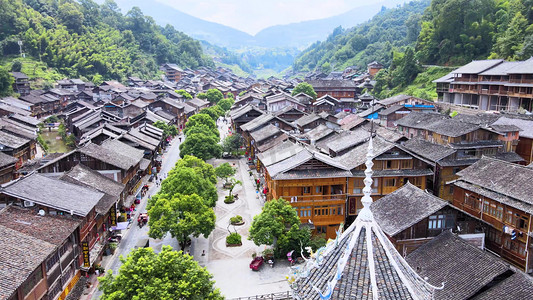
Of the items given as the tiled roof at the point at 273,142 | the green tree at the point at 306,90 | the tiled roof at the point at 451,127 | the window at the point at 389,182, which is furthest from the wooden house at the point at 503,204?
the green tree at the point at 306,90

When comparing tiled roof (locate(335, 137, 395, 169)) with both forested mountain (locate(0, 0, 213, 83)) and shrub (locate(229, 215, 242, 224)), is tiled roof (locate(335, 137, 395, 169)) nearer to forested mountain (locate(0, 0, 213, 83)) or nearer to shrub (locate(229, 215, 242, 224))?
shrub (locate(229, 215, 242, 224))

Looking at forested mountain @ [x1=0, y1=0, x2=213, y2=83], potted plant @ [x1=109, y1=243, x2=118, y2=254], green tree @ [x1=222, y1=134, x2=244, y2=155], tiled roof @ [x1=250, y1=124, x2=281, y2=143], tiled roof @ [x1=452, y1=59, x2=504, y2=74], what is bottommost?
potted plant @ [x1=109, y1=243, x2=118, y2=254]

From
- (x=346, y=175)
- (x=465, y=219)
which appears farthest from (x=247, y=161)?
(x=465, y=219)

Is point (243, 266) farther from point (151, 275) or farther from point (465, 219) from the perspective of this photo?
point (465, 219)

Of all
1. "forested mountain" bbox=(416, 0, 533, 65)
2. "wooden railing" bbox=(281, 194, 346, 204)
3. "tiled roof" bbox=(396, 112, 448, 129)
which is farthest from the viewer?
"forested mountain" bbox=(416, 0, 533, 65)

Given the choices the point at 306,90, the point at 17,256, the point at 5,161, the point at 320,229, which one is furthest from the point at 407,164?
the point at 306,90

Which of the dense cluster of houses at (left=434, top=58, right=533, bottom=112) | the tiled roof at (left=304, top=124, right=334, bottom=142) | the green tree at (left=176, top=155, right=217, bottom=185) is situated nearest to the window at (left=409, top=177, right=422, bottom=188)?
the tiled roof at (left=304, top=124, right=334, bottom=142)

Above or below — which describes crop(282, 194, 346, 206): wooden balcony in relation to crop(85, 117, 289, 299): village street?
above
